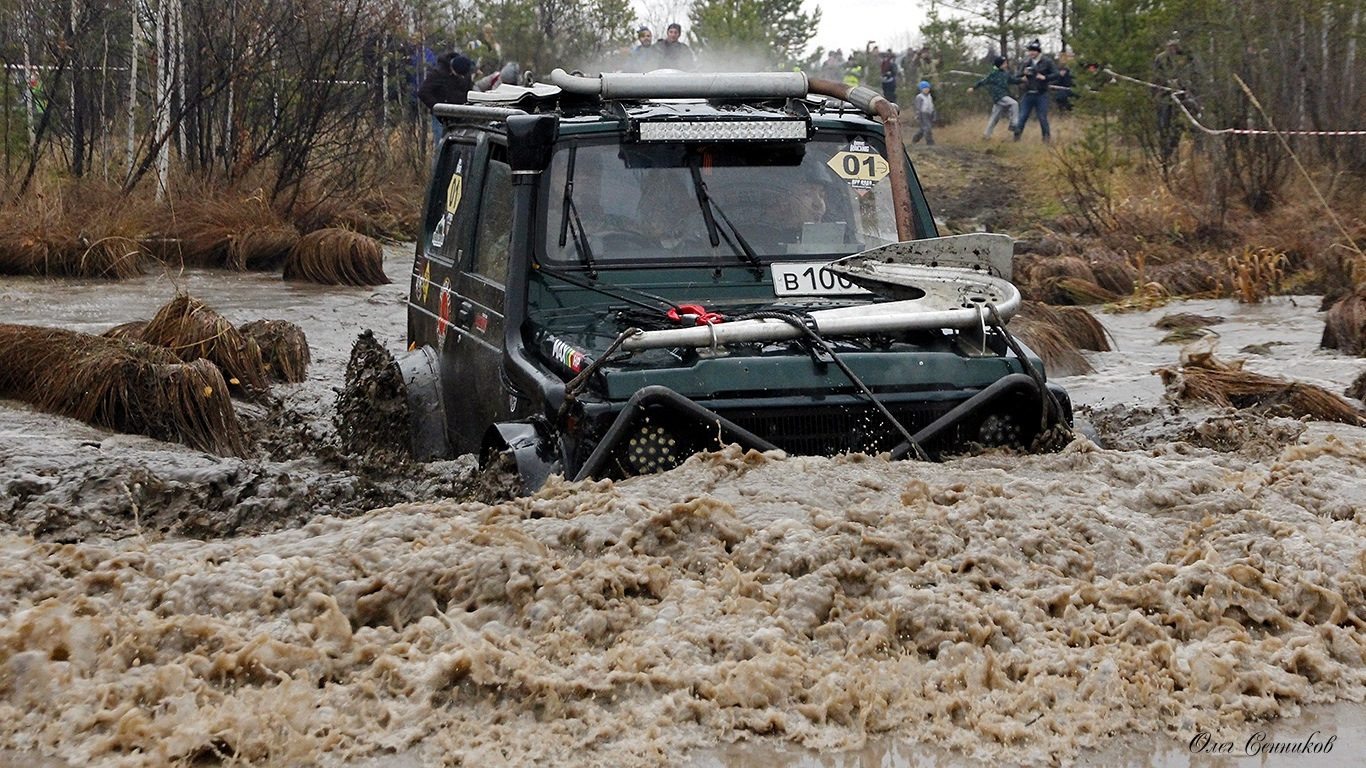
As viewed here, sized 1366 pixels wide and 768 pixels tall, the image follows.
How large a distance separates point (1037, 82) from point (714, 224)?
73.6 feet

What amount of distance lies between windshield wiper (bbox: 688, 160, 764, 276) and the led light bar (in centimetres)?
14

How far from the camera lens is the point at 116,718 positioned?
3686mm

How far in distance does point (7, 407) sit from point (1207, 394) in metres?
6.65

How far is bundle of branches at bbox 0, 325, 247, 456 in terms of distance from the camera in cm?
814

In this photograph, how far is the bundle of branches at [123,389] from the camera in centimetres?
814

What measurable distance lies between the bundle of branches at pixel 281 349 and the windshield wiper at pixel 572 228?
4.64 meters

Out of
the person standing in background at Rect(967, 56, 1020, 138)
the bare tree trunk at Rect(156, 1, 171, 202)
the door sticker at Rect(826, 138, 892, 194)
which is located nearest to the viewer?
the door sticker at Rect(826, 138, 892, 194)

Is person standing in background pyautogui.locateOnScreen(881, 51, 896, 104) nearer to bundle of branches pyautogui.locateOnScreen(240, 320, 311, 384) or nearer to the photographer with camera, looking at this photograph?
the photographer with camera

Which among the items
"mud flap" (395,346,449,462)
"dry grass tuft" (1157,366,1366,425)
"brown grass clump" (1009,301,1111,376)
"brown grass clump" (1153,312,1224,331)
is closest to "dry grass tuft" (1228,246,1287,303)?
"brown grass clump" (1153,312,1224,331)

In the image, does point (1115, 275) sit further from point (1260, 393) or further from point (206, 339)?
point (206, 339)

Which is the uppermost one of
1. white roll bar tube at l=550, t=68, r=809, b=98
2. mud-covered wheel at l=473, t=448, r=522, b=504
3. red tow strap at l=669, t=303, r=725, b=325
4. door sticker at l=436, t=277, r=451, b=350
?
white roll bar tube at l=550, t=68, r=809, b=98

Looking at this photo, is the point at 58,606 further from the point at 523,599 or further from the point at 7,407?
the point at 7,407

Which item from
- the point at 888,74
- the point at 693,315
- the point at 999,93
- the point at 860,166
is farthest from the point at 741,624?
the point at 888,74

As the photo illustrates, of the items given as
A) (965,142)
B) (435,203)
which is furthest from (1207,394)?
(965,142)
